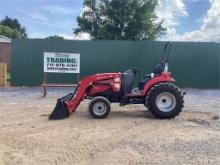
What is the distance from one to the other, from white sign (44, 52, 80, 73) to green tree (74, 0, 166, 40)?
16.0 metres

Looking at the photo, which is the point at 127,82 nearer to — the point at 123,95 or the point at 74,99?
the point at 123,95

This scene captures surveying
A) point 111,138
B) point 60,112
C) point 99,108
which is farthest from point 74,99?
point 111,138

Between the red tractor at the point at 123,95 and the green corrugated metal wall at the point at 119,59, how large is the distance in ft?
28.0

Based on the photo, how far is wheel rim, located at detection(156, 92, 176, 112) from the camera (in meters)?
8.80

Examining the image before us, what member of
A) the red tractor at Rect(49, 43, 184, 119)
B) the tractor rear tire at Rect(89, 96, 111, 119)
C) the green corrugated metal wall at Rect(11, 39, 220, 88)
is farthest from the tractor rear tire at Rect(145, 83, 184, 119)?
the green corrugated metal wall at Rect(11, 39, 220, 88)

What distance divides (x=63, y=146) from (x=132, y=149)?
1118mm

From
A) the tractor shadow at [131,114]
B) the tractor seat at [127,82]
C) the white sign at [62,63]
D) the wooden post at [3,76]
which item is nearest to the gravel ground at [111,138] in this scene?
the tractor shadow at [131,114]

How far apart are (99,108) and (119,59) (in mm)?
9201

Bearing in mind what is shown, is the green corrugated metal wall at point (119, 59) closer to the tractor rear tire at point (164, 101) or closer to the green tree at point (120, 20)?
the tractor rear tire at point (164, 101)

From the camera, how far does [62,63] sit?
47.8ft

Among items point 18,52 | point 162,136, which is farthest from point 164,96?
point 18,52

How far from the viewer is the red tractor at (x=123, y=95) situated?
342 inches

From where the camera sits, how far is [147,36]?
3153 centimetres

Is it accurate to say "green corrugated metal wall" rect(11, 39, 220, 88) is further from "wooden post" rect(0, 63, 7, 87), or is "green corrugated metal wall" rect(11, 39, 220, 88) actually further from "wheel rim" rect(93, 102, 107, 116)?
"wheel rim" rect(93, 102, 107, 116)
